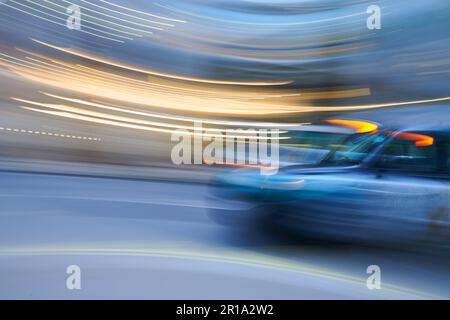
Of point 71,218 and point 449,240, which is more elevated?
point 71,218

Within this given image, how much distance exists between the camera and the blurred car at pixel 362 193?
2002 millimetres

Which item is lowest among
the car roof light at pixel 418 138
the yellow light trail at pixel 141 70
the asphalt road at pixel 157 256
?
the asphalt road at pixel 157 256

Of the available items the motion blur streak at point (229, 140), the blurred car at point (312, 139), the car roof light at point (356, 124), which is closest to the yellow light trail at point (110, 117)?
the motion blur streak at point (229, 140)

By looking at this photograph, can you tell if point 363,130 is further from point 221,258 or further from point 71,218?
point 71,218

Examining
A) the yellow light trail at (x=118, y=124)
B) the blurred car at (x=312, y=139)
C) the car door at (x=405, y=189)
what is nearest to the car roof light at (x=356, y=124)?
the blurred car at (x=312, y=139)

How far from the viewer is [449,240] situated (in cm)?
202

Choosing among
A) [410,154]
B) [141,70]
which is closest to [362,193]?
[410,154]

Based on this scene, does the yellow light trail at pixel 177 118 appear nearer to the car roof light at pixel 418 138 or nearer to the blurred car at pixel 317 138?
the blurred car at pixel 317 138

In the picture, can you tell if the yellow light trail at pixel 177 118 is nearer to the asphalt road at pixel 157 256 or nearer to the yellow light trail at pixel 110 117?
the yellow light trail at pixel 110 117

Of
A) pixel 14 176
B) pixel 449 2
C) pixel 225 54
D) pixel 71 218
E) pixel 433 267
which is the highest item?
pixel 449 2

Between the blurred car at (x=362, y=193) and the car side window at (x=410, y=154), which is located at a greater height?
the car side window at (x=410, y=154)

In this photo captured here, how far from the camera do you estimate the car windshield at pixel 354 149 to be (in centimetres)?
202

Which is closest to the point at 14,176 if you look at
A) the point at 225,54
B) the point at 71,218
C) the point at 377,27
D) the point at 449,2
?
the point at 71,218

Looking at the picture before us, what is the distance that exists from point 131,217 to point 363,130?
1.30m
